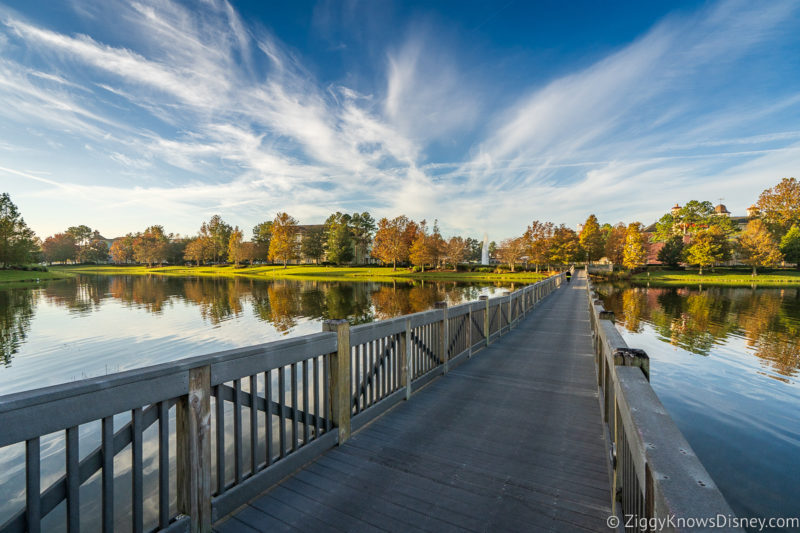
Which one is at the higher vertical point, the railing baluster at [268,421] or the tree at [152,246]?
the tree at [152,246]

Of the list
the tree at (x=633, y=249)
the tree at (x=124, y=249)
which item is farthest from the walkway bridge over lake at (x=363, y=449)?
the tree at (x=124, y=249)

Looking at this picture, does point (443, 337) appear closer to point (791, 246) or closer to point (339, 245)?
point (339, 245)

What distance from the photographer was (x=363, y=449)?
354 centimetres

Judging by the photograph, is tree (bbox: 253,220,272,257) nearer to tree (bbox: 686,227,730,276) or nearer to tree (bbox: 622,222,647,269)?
tree (bbox: 622,222,647,269)

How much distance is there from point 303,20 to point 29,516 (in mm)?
21538

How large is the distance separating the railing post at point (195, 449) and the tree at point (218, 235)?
93.6 metres

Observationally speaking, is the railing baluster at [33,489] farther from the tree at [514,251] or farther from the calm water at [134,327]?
the tree at [514,251]

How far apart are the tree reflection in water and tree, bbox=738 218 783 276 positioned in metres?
30.9

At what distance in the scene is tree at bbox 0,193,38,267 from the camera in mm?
46188

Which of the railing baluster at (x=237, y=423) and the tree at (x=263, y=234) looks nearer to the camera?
the railing baluster at (x=237, y=423)

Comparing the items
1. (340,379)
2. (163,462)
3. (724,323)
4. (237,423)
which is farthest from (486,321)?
(724,323)

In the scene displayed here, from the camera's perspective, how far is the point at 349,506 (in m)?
2.68

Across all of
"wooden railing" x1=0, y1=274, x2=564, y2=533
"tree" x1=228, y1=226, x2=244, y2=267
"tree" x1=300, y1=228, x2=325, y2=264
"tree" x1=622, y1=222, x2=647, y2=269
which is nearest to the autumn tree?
"tree" x1=622, y1=222, x2=647, y2=269

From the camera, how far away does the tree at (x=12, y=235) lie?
1818 inches
